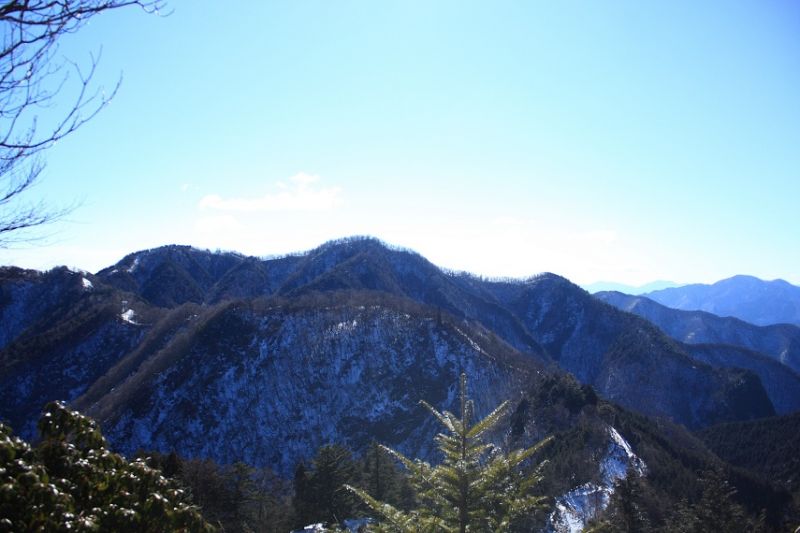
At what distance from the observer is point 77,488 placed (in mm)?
5422

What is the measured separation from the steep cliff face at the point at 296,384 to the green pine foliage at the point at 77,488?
9684 cm

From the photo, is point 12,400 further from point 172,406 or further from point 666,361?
point 666,361

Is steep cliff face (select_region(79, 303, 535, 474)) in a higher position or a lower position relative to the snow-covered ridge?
higher

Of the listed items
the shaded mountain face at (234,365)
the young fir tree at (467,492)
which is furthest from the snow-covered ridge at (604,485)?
the young fir tree at (467,492)

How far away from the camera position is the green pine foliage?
15.1 ft

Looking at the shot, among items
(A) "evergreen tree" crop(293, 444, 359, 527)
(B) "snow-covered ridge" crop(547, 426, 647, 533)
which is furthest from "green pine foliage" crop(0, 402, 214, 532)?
(B) "snow-covered ridge" crop(547, 426, 647, 533)

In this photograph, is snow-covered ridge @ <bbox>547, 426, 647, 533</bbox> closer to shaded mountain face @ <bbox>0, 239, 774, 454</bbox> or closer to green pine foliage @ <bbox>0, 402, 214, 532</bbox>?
shaded mountain face @ <bbox>0, 239, 774, 454</bbox>

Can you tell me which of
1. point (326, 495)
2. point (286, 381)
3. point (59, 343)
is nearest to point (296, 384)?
point (286, 381)

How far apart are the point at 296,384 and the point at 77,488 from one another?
11001 centimetres

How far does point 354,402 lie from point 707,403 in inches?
5412

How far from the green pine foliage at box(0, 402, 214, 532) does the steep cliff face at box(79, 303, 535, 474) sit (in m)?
96.8

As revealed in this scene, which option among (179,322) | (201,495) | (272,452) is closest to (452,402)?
(272,452)

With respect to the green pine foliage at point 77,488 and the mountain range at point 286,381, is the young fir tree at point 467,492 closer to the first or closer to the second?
the green pine foliage at point 77,488

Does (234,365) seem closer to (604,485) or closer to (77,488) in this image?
(604,485)
